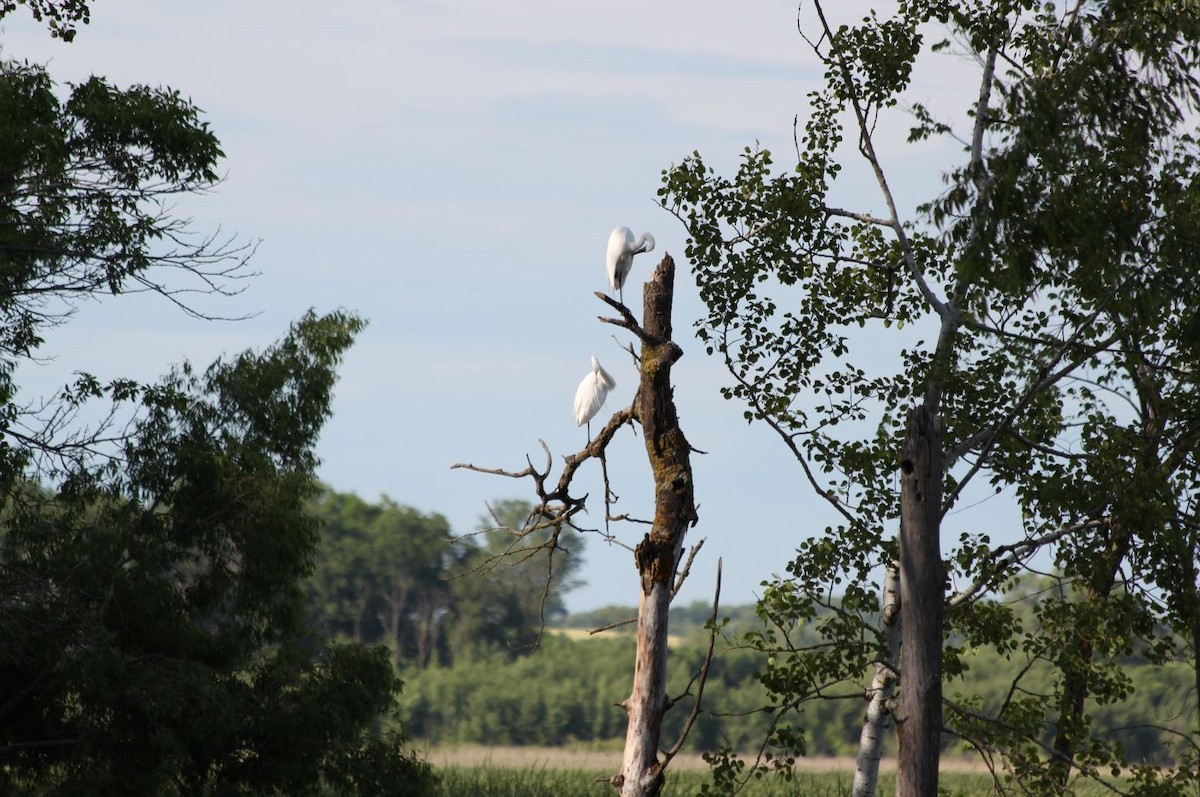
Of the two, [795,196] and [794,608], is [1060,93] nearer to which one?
[795,196]

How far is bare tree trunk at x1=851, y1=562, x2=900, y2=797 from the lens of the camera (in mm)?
10133

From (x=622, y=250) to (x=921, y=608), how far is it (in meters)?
3.99

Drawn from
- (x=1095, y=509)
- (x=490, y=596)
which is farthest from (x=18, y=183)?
(x=490, y=596)

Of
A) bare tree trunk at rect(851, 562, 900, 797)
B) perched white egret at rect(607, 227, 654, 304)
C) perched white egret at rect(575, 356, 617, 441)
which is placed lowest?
bare tree trunk at rect(851, 562, 900, 797)

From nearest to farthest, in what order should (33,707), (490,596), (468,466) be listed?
1. (468,466)
2. (33,707)
3. (490,596)

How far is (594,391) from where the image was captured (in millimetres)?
A: 11125

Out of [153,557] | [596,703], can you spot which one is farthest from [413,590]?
[153,557]

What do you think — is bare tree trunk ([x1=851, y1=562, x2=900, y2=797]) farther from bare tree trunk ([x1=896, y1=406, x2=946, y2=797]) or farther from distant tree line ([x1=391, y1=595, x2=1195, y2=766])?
distant tree line ([x1=391, y1=595, x2=1195, y2=766])

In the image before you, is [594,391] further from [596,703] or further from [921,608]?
[596,703]

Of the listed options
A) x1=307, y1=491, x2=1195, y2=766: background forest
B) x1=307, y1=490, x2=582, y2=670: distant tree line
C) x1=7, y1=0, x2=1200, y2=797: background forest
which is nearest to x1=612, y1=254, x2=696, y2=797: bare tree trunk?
x1=7, y1=0, x2=1200, y2=797: background forest

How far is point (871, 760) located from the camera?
33.9ft

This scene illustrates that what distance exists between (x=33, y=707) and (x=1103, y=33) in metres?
8.74

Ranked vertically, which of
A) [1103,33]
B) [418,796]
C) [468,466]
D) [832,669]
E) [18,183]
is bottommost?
[418,796]

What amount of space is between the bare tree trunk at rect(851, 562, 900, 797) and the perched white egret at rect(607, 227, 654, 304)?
290cm
